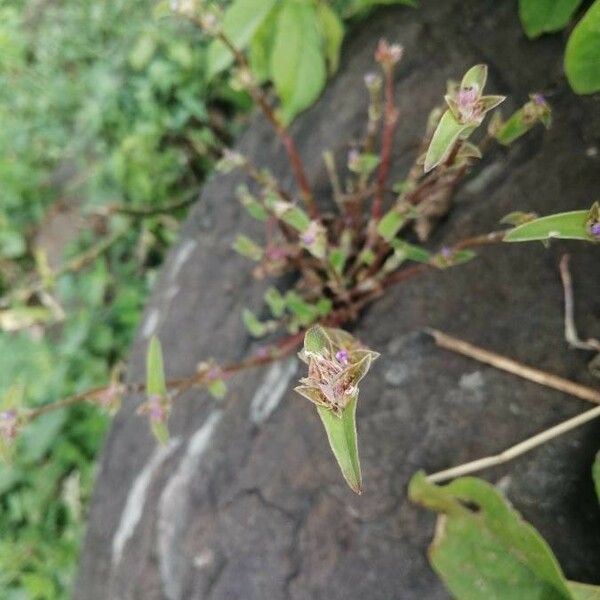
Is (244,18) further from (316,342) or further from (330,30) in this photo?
(316,342)

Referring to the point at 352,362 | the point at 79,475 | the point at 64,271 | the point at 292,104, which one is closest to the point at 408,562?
the point at 352,362

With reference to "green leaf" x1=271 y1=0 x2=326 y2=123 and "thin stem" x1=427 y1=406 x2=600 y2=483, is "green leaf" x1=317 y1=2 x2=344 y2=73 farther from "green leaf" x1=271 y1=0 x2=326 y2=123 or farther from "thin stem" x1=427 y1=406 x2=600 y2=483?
"thin stem" x1=427 y1=406 x2=600 y2=483

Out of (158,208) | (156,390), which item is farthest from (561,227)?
(158,208)

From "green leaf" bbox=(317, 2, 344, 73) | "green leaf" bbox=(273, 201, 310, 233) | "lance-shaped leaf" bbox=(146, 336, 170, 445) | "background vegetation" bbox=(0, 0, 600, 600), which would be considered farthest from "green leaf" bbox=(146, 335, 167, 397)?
"background vegetation" bbox=(0, 0, 600, 600)

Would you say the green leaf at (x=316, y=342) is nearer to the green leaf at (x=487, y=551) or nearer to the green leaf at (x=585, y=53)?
the green leaf at (x=487, y=551)

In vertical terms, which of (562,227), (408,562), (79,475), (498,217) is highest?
(562,227)

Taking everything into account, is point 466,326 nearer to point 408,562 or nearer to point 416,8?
point 408,562

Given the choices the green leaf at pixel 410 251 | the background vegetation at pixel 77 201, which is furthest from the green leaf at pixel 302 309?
the background vegetation at pixel 77 201
